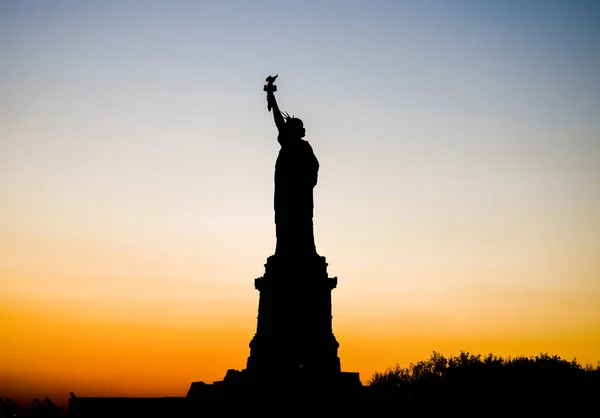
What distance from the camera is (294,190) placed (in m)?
21.1

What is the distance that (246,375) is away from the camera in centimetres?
1912

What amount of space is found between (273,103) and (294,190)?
2642mm

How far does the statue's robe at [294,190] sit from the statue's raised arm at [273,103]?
470mm

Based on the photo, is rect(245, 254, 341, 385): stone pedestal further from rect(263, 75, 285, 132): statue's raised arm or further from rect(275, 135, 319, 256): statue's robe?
rect(263, 75, 285, 132): statue's raised arm

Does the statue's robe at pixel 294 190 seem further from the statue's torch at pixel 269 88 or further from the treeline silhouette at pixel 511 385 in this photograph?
the treeline silhouette at pixel 511 385

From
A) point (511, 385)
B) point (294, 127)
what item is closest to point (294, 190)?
point (294, 127)

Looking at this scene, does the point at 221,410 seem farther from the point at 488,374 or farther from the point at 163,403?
the point at 488,374

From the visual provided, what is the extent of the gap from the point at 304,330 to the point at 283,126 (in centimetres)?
610

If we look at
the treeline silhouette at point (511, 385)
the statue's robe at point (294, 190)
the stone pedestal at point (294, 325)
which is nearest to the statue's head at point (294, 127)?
the statue's robe at point (294, 190)

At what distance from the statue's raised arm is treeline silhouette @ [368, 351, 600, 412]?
14.1 meters

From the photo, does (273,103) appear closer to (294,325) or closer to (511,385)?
(294,325)

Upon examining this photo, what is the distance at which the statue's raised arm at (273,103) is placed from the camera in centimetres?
2102

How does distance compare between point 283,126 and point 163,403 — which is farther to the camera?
point 283,126

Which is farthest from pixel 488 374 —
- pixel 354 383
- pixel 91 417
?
pixel 91 417
